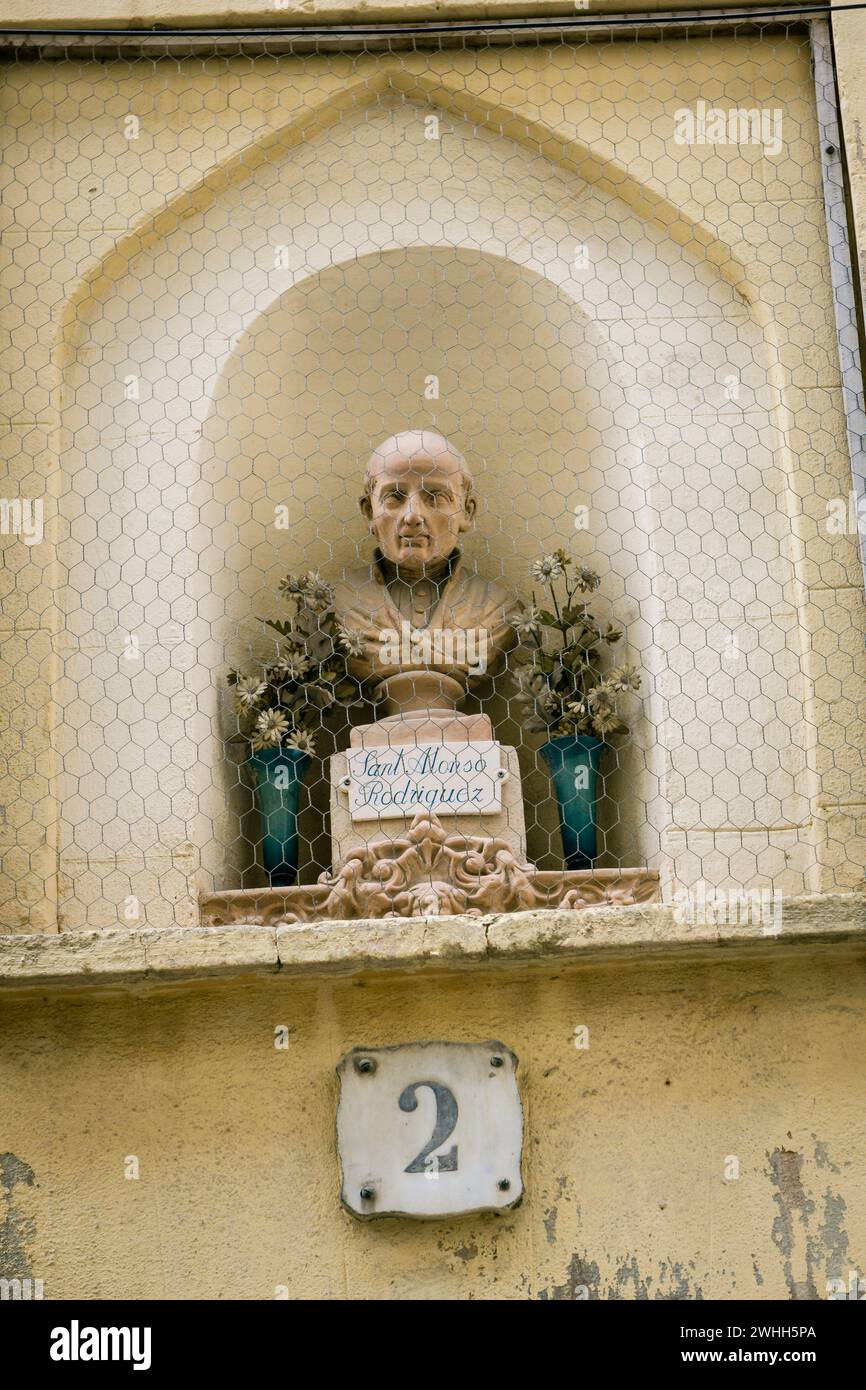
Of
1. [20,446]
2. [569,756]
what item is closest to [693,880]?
[569,756]

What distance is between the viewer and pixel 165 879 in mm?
4016

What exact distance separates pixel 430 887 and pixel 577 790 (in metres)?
0.40

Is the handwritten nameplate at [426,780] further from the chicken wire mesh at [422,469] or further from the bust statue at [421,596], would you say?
the bust statue at [421,596]

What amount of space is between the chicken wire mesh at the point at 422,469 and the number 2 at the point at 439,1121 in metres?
0.50

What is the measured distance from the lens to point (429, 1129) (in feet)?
12.2

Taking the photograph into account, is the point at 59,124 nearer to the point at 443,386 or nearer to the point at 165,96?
the point at 165,96

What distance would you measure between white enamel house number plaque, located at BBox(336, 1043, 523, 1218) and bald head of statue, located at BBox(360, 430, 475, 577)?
1059 millimetres

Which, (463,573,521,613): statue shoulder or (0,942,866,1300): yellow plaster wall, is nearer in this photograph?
(0,942,866,1300): yellow plaster wall

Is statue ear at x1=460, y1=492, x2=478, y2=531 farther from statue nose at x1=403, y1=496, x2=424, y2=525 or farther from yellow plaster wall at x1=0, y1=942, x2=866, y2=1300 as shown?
yellow plaster wall at x1=0, y1=942, x2=866, y2=1300

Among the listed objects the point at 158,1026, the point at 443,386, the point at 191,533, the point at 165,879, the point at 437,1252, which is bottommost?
the point at 437,1252

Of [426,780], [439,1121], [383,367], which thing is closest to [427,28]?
[383,367]

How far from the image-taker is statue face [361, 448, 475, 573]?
433 cm

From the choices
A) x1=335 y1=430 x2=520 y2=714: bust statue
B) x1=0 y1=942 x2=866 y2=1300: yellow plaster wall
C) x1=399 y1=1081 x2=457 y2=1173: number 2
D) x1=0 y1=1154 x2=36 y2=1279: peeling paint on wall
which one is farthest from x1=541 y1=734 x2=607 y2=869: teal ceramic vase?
x1=0 y1=1154 x2=36 y2=1279: peeling paint on wall

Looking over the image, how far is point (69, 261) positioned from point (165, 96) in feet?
1.39
